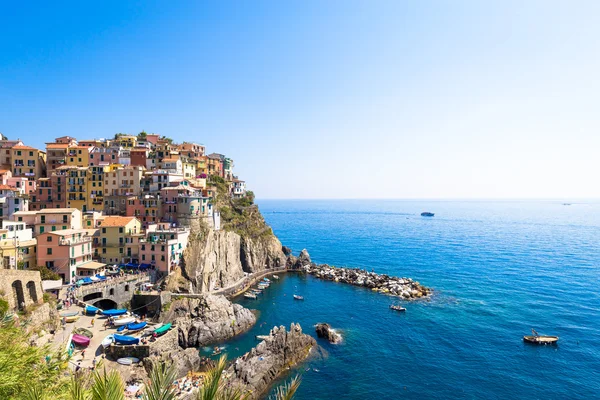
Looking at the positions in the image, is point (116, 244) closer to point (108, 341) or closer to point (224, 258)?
point (224, 258)

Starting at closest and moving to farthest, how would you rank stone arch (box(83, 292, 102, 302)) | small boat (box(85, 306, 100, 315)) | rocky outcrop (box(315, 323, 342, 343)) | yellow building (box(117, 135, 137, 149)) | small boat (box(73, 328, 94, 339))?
small boat (box(73, 328, 94, 339)), small boat (box(85, 306, 100, 315)), rocky outcrop (box(315, 323, 342, 343)), stone arch (box(83, 292, 102, 302)), yellow building (box(117, 135, 137, 149))

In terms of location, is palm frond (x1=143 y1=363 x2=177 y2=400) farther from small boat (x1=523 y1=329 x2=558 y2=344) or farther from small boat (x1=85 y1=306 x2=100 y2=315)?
small boat (x1=523 y1=329 x2=558 y2=344)

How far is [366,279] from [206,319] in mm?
Answer: 39359

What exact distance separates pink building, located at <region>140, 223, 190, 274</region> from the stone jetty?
36.2 meters

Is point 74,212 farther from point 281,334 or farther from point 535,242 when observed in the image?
point 535,242

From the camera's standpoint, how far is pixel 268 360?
39125 mm

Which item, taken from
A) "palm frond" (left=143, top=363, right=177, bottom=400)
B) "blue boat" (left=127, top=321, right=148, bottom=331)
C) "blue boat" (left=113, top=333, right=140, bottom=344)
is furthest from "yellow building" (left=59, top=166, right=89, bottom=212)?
"palm frond" (left=143, top=363, right=177, bottom=400)

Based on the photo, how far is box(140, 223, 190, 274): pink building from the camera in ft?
189

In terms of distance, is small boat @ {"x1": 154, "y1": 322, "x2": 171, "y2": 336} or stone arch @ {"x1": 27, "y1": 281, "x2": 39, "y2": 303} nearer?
stone arch @ {"x1": 27, "y1": 281, "x2": 39, "y2": 303}

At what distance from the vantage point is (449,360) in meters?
41.3

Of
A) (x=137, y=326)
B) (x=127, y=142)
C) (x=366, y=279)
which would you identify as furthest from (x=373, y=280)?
(x=127, y=142)

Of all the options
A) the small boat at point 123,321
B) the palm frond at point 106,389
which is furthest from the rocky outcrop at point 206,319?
the palm frond at point 106,389

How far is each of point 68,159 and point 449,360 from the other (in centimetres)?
8524

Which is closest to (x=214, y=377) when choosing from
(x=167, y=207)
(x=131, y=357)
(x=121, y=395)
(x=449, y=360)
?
(x=121, y=395)
